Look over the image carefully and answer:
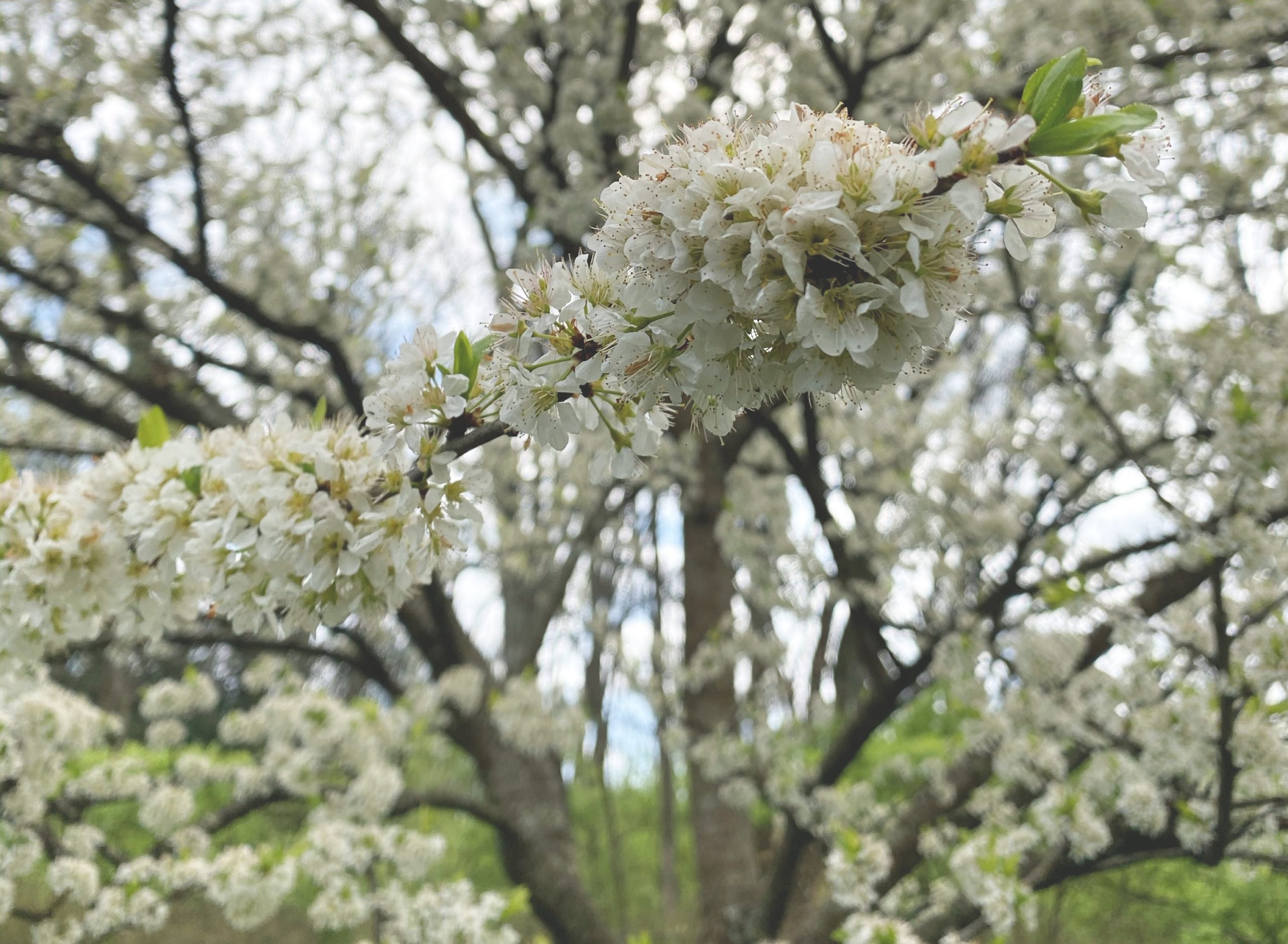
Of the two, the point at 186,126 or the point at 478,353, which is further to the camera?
the point at 186,126

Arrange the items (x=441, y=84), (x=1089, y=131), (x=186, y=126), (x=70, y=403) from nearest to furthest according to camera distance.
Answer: (x=1089, y=131) < (x=186, y=126) < (x=70, y=403) < (x=441, y=84)

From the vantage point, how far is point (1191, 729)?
10.2 ft

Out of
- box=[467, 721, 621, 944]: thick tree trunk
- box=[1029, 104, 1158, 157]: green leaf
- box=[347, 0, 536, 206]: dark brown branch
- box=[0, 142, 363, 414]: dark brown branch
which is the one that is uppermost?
box=[347, 0, 536, 206]: dark brown branch

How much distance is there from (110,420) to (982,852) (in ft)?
13.8

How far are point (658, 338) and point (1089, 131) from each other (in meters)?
0.49

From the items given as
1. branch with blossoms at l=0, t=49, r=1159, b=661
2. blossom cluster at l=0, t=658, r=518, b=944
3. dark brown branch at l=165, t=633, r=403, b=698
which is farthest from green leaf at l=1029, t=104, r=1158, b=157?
dark brown branch at l=165, t=633, r=403, b=698

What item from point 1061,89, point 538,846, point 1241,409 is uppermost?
point 1241,409

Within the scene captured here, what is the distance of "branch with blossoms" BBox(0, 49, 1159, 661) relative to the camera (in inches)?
32.4

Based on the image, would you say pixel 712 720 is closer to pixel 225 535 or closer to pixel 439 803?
pixel 439 803

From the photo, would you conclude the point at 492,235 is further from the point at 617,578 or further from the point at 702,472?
the point at 617,578

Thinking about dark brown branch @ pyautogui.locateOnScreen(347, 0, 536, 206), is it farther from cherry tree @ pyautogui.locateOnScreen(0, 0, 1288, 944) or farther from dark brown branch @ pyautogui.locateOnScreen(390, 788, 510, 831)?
dark brown branch @ pyautogui.locateOnScreen(390, 788, 510, 831)

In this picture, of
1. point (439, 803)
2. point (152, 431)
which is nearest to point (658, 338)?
point (152, 431)

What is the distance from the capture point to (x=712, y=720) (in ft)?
17.4

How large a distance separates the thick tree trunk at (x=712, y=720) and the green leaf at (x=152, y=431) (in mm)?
3783
